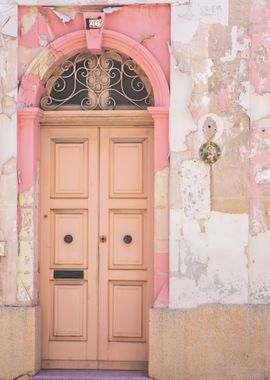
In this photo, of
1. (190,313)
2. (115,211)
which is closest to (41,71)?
(115,211)

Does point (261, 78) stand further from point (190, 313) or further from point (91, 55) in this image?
point (190, 313)

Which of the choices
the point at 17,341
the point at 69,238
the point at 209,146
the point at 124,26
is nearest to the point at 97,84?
the point at 124,26

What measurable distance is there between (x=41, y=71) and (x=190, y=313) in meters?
2.97

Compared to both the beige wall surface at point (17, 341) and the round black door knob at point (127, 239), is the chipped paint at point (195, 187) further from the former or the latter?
the beige wall surface at point (17, 341)

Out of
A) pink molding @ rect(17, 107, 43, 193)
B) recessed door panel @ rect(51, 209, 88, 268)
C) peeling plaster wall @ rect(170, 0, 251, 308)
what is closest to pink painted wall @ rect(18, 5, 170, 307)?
pink molding @ rect(17, 107, 43, 193)

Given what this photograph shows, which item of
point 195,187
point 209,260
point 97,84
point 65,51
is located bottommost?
point 209,260

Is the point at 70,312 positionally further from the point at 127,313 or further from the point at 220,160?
the point at 220,160

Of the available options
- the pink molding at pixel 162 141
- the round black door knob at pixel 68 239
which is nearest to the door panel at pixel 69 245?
the round black door knob at pixel 68 239

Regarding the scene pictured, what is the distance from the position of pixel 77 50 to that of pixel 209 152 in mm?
1782

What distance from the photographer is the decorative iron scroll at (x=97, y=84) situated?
8492 mm

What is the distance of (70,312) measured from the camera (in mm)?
8508

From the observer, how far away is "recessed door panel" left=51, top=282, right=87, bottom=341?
27.9 feet

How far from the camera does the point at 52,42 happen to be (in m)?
8.30

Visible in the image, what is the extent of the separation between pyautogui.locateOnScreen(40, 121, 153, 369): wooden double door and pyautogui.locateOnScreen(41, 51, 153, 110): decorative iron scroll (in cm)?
28
